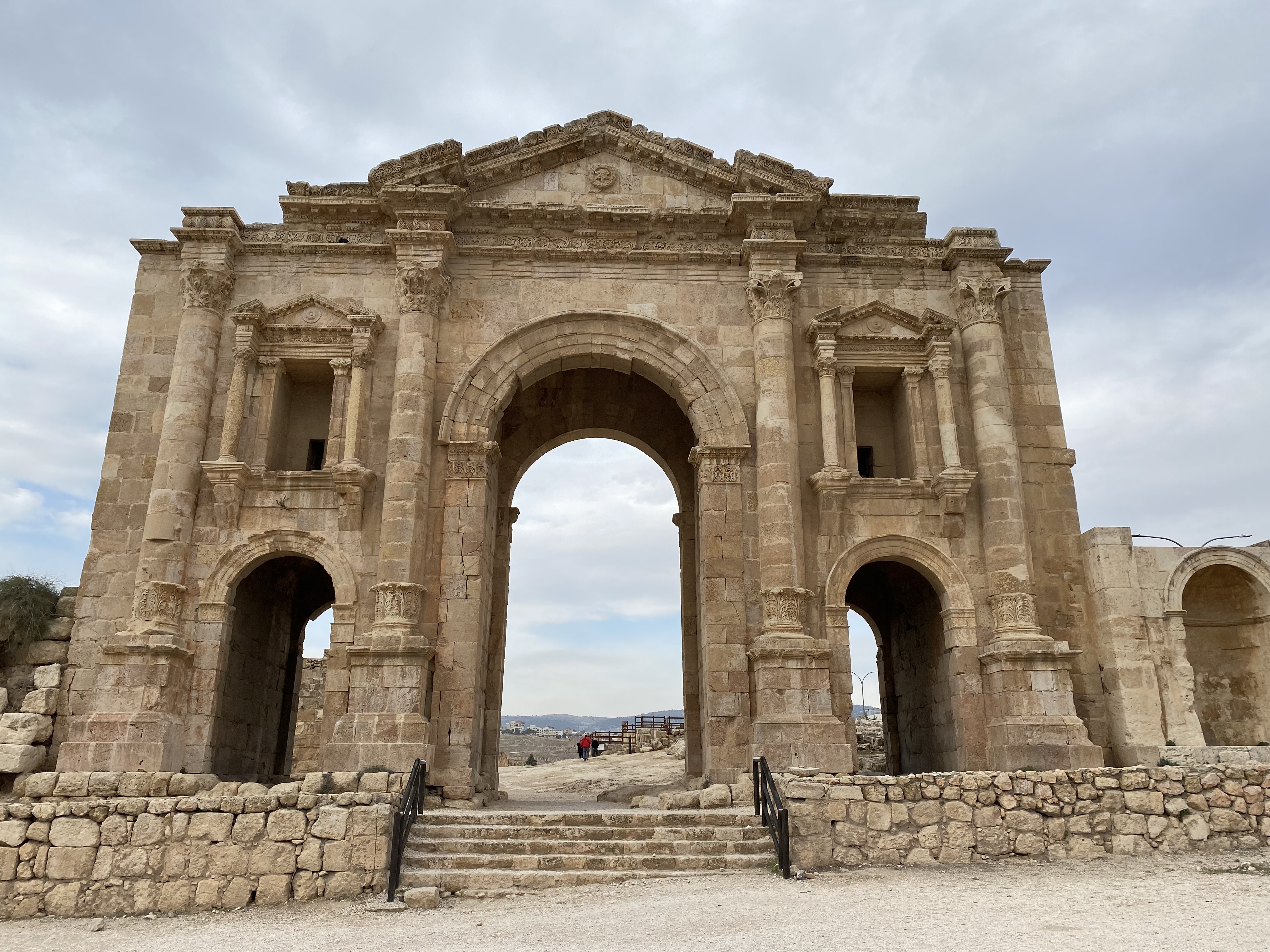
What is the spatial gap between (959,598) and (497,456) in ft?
25.4

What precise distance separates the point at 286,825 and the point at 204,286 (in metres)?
9.41

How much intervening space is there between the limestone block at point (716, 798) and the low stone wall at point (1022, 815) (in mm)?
1914

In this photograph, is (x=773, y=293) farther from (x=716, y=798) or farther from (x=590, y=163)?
(x=716, y=798)

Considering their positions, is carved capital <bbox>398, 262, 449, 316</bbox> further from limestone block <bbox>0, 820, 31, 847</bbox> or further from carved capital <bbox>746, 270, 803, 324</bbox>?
limestone block <bbox>0, 820, 31, 847</bbox>

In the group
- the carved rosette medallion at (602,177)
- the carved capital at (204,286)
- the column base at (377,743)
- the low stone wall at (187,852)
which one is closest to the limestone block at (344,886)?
the low stone wall at (187,852)

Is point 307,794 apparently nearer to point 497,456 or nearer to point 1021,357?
point 497,456

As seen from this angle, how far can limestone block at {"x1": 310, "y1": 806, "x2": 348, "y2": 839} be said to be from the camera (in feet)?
30.5

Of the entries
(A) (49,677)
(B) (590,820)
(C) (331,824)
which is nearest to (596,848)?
(B) (590,820)

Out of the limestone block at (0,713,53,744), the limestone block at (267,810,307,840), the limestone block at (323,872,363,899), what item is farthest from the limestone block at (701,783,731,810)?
the limestone block at (0,713,53,744)

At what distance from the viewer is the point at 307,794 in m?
9.53

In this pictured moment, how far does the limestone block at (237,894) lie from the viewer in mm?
9078

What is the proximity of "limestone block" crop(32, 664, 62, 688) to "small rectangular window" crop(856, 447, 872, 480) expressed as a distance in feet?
43.0

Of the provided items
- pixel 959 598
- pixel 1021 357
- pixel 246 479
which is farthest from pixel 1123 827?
pixel 246 479

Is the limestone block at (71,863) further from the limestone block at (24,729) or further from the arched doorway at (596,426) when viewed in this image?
the arched doorway at (596,426)
